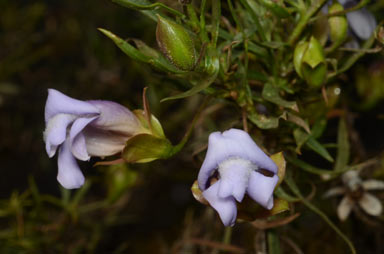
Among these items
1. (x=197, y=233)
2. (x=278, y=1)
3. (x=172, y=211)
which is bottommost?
(x=172, y=211)

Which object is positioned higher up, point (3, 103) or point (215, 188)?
point (215, 188)

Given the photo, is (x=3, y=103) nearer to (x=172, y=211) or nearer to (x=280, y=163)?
(x=172, y=211)

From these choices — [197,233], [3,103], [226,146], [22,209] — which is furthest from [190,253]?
[3,103]

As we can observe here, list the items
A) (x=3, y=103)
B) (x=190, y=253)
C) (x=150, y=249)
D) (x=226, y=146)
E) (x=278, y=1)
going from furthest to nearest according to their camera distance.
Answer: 1. (x=3, y=103)
2. (x=150, y=249)
3. (x=190, y=253)
4. (x=278, y=1)
5. (x=226, y=146)

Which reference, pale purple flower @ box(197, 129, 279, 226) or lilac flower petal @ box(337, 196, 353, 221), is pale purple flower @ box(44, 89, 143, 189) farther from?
lilac flower petal @ box(337, 196, 353, 221)

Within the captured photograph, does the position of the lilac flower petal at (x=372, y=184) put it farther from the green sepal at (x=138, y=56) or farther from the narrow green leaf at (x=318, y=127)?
the green sepal at (x=138, y=56)
